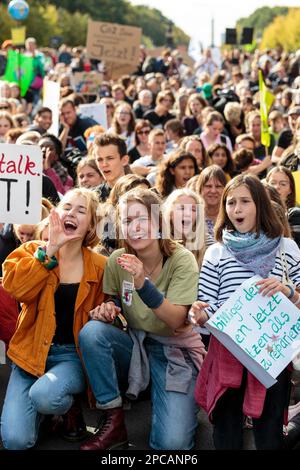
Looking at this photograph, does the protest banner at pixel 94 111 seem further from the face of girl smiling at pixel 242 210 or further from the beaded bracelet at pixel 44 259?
the face of girl smiling at pixel 242 210

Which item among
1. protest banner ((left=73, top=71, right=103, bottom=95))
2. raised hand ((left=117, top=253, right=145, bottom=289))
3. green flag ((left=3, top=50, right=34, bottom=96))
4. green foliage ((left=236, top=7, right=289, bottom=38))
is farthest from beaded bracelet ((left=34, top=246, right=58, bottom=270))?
green foliage ((left=236, top=7, right=289, bottom=38))

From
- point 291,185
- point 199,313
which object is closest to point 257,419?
point 199,313

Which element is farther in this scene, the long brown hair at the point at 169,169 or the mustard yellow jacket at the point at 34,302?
the long brown hair at the point at 169,169

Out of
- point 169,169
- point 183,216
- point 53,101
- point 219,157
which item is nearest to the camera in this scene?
point 183,216

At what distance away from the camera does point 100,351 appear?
14.8ft

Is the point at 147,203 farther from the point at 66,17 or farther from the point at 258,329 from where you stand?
the point at 66,17

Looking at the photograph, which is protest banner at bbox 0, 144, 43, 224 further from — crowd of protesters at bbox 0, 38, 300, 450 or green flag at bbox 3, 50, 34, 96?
green flag at bbox 3, 50, 34, 96

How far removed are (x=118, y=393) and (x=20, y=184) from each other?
1.27 m

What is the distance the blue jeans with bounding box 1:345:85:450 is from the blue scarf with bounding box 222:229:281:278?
1.13 metres

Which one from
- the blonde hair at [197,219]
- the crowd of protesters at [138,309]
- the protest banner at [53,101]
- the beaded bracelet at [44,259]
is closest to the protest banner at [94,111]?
the protest banner at [53,101]

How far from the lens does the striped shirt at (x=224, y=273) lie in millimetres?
4184

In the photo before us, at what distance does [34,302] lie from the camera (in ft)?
15.3

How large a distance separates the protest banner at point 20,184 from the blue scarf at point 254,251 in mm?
1201

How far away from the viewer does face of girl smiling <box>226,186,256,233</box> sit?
Answer: 4.19m
